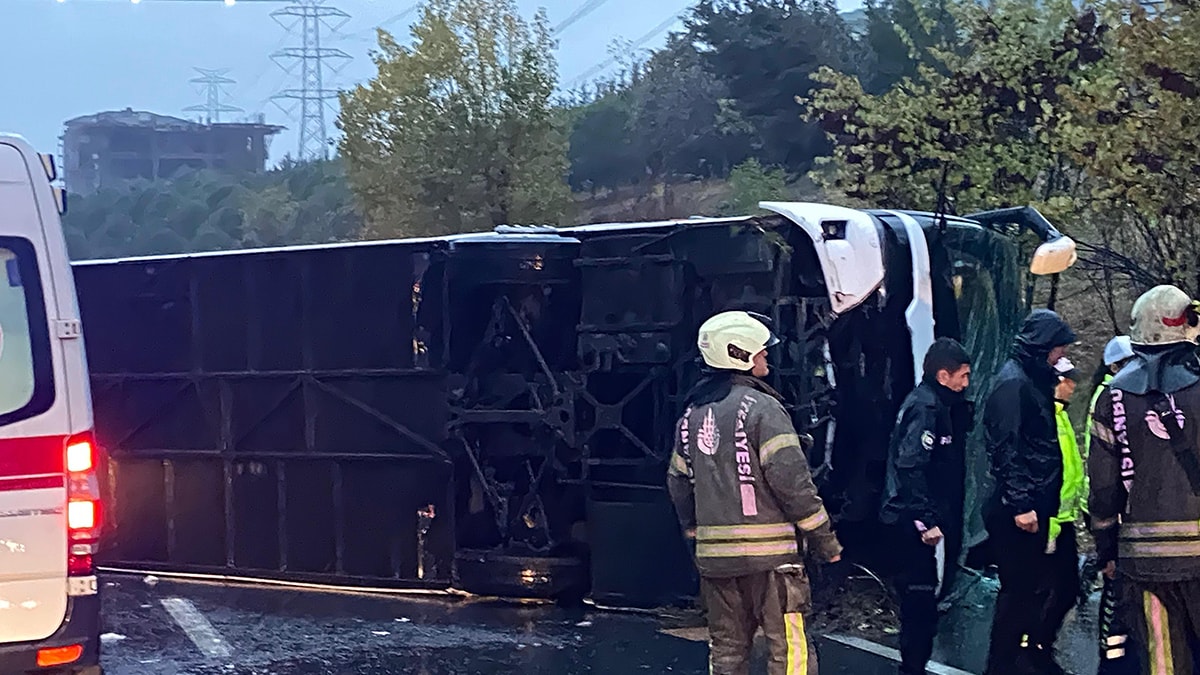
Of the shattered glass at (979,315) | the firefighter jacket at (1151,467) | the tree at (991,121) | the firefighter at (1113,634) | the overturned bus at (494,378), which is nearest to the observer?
the firefighter jacket at (1151,467)

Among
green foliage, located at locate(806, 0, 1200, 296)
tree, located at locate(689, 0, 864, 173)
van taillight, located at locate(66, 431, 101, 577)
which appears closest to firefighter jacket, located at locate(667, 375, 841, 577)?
van taillight, located at locate(66, 431, 101, 577)

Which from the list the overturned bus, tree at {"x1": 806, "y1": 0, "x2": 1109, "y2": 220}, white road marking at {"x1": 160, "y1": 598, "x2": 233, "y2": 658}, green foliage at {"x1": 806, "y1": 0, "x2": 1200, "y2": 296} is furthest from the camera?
tree at {"x1": 806, "y1": 0, "x2": 1109, "y2": 220}

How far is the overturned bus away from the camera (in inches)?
306

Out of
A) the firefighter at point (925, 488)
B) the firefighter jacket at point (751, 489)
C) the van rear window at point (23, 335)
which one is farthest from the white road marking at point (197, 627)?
the firefighter at point (925, 488)

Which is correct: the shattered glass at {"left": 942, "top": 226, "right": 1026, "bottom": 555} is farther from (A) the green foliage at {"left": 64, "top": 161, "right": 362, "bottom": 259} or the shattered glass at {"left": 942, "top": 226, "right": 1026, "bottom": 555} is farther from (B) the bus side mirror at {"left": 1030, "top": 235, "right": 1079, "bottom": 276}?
(A) the green foliage at {"left": 64, "top": 161, "right": 362, "bottom": 259}

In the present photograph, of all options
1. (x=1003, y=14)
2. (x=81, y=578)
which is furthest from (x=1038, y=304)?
(x=81, y=578)

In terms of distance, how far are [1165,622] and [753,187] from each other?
22.6 m

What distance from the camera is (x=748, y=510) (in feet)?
17.1

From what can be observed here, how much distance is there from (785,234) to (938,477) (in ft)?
6.28

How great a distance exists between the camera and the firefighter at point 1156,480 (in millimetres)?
5148

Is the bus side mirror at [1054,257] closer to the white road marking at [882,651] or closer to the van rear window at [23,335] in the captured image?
the white road marking at [882,651]

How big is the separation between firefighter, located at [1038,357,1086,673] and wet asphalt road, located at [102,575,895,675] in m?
1.02

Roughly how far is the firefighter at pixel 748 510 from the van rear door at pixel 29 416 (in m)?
2.49

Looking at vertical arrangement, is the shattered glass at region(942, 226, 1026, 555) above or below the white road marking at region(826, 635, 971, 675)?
above
